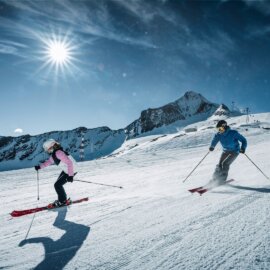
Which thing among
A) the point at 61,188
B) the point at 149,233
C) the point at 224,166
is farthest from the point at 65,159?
the point at 224,166

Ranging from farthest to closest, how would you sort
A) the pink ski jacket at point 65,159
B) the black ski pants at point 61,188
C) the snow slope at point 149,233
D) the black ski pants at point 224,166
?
1. the black ski pants at point 224,166
2. the black ski pants at point 61,188
3. the pink ski jacket at point 65,159
4. the snow slope at point 149,233

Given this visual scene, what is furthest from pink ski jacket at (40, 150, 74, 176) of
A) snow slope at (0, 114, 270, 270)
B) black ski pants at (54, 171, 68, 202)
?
snow slope at (0, 114, 270, 270)

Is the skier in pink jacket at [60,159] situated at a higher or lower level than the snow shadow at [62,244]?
higher

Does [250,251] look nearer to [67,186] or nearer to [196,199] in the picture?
[196,199]

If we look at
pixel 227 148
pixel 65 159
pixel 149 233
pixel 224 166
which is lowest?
pixel 149 233

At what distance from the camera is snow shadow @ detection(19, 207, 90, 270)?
3635mm

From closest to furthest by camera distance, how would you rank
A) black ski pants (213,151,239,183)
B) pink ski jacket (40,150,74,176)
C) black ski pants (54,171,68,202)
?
pink ski jacket (40,150,74,176), black ski pants (54,171,68,202), black ski pants (213,151,239,183)

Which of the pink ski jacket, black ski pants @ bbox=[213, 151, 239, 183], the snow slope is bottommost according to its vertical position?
the snow slope

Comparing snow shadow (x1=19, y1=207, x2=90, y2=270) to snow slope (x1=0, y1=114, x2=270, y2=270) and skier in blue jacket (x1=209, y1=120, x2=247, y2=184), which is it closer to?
snow slope (x1=0, y1=114, x2=270, y2=270)

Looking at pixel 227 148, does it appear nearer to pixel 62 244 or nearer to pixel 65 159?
pixel 65 159

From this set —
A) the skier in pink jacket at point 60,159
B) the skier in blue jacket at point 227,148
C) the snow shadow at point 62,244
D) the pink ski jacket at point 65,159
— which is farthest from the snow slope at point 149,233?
the skier in blue jacket at point 227,148

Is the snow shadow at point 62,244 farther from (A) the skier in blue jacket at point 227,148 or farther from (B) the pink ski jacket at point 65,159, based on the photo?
(A) the skier in blue jacket at point 227,148

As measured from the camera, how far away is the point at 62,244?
428 cm

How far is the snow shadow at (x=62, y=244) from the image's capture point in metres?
3.63
